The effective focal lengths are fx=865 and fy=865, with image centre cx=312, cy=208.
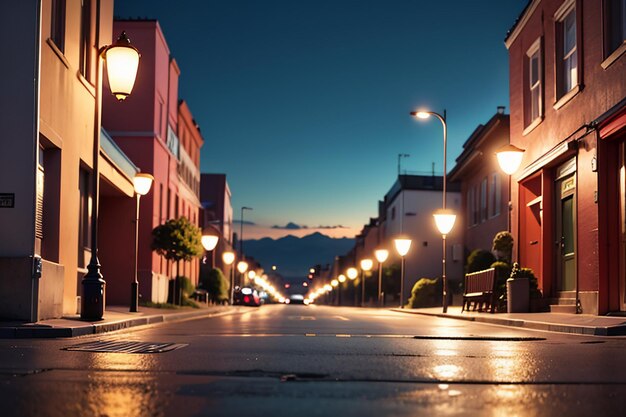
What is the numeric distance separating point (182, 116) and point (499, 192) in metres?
→ 19.6

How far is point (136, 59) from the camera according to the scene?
555 inches

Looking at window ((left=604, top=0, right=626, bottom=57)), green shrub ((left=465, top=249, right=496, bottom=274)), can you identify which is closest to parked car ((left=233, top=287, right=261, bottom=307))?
green shrub ((left=465, top=249, right=496, bottom=274))

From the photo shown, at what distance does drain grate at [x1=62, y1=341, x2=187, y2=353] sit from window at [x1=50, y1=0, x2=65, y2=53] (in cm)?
853

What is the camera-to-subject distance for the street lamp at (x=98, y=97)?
45.8ft

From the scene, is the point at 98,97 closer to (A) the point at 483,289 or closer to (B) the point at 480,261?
(A) the point at 483,289

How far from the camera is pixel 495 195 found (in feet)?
126

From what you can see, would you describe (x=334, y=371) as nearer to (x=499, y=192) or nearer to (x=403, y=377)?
(x=403, y=377)

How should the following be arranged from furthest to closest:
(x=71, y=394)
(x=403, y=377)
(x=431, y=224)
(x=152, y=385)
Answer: (x=431, y=224)
(x=403, y=377)
(x=152, y=385)
(x=71, y=394)

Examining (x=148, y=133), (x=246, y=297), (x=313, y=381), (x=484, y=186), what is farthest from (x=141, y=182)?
(x=246, y=297)

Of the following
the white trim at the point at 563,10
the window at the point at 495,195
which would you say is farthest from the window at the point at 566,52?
the window at the point at 495,195

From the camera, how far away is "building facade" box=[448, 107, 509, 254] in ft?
121

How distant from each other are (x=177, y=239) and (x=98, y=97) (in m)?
17.0

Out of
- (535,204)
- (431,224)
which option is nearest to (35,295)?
(535,204)

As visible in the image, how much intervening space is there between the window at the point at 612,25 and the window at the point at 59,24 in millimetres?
10870
